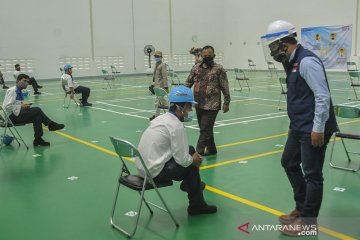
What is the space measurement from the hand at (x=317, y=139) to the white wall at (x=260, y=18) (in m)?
22.1

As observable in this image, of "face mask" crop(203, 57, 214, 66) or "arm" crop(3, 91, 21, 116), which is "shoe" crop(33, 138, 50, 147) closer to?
"arm" crop(3, 91, 21, 116)

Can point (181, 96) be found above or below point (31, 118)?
above

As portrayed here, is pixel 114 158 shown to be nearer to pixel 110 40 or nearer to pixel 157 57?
pixel 157 57

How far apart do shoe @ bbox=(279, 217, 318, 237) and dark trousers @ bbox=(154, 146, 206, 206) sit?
3.01ft

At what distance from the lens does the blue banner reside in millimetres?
23559

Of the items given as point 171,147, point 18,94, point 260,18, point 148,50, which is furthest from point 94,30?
point 171,147

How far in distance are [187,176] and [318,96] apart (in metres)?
1.52

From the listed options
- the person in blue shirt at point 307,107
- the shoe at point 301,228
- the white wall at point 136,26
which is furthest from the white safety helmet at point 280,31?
the white wall at point 136,26

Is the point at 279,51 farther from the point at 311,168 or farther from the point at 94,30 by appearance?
the point at 94,30

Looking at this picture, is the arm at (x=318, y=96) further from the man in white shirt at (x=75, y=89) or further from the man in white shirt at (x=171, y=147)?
the man in white shirt at (x=75, y=89)

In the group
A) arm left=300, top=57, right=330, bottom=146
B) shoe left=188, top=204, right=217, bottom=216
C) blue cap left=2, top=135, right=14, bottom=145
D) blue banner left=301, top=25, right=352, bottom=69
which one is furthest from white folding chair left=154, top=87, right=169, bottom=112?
blue banner left=301, top=25, right=352, bottom=69

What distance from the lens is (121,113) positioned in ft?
39.0

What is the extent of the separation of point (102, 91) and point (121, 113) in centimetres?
629

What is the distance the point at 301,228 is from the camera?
12.3ft
